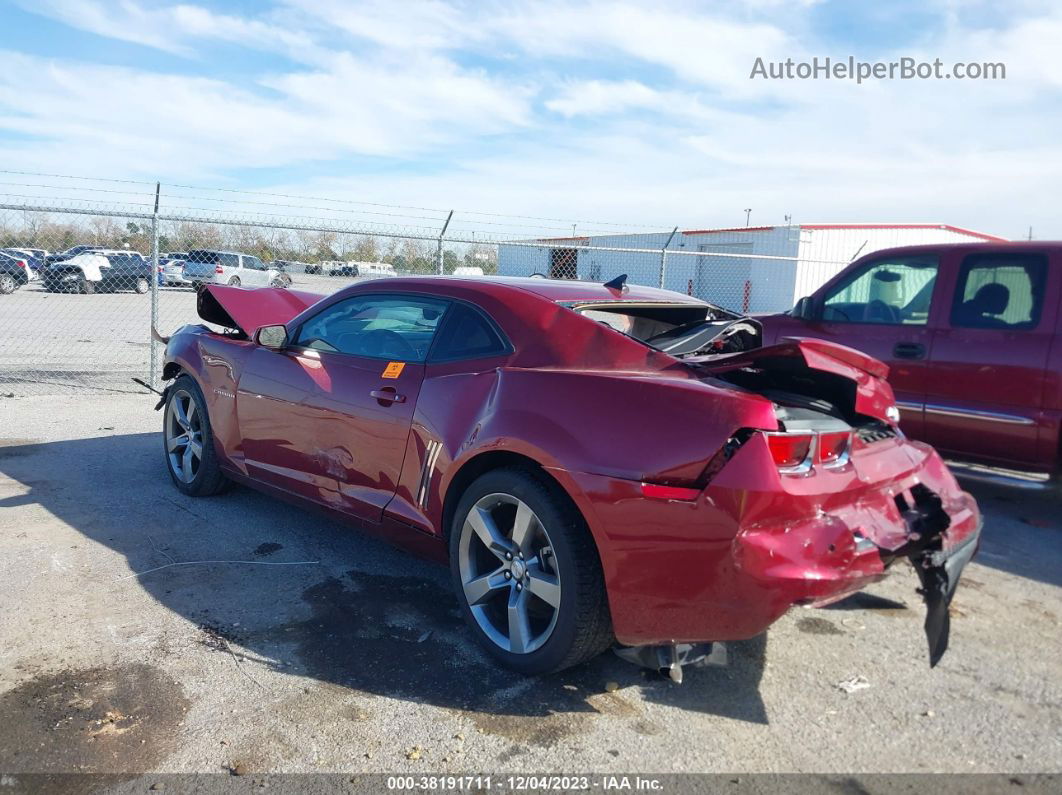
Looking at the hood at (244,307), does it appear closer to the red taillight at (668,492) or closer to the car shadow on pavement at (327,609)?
the car shadow on pavement at (327,609)

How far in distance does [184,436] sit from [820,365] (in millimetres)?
4020

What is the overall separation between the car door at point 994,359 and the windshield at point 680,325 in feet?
7.12

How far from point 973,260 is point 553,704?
4448 mm

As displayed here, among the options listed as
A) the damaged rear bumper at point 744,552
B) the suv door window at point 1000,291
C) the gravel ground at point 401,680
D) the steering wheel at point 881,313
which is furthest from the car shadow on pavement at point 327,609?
the steering wheel at point 881,313

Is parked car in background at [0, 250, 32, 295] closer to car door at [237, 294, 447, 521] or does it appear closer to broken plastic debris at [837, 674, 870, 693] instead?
car door at [237, 294, 447, 521]

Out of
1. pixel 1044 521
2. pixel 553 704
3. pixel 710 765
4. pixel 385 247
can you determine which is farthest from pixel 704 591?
pixel 385 247

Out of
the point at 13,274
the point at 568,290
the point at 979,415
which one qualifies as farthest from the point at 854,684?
the point at 13,274

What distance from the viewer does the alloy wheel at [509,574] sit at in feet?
10.2

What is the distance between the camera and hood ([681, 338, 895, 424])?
9.87 ft

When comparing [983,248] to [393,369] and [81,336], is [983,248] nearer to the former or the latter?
[393,369]

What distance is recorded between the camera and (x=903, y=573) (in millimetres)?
4289

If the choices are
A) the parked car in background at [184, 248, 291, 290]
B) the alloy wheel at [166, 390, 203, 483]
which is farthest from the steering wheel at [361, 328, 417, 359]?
the parked car in background at [184, 248, 291, 290]

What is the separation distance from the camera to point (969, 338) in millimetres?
5535

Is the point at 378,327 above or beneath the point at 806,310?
beneath
